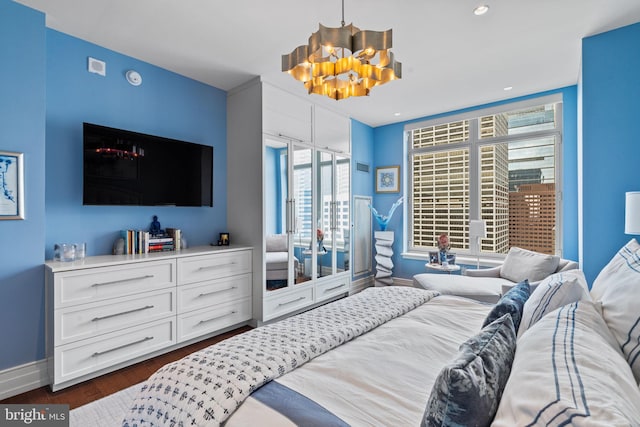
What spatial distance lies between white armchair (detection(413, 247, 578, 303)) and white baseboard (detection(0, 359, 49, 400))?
3.19 meters

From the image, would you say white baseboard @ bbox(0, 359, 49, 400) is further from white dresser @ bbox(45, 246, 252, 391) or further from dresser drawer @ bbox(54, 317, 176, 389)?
Answer: dresser drawer @ bbox(54, 317, 176, 389)

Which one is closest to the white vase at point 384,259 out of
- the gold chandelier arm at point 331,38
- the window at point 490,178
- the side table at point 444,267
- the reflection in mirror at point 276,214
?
the window at point 490,178

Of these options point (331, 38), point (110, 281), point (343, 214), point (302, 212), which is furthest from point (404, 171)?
point (110, 281)

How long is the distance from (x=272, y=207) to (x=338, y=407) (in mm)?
2505

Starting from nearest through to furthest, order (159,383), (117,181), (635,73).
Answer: (159,383) < (635,73) < (117,181)

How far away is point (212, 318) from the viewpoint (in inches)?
113

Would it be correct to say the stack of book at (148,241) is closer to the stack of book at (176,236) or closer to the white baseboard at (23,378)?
the stack of book at (176,236)

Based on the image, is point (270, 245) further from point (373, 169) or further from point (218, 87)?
point (373, 169)

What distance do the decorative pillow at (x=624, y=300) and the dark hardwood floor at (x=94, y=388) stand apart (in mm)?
2717

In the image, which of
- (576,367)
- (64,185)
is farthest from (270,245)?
(576,367)

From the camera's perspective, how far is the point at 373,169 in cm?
510

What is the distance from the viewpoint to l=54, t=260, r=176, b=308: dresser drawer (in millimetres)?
2045

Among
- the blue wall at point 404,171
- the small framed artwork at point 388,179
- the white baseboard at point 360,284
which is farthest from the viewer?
the small framed artwork at point 388,179

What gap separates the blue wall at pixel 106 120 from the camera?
7.84 ft
